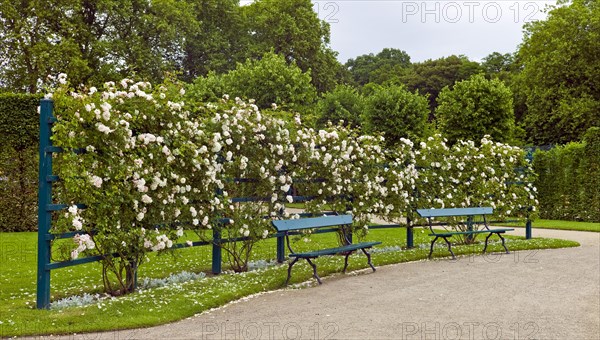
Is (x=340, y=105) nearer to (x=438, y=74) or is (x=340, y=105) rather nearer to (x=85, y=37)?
(x=85, y=37)

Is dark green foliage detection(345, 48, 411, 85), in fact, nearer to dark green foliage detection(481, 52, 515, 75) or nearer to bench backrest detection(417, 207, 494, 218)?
dark green foliage detection(481, 52, 515, 75)

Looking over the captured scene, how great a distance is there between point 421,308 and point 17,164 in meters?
13.6

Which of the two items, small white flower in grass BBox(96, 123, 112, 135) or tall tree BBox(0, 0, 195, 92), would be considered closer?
small white flower in grass BBox(96, 123, 112, 135)

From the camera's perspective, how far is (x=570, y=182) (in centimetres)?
2139

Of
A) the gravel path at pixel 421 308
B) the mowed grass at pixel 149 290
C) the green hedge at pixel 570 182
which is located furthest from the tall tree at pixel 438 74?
the gravel path at pixel 421 308

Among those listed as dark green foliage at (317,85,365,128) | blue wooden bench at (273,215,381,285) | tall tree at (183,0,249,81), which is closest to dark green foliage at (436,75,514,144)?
dark green foliage at (317,85,365,128)

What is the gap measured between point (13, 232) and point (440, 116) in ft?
66.9

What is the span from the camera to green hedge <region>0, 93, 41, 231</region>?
16922 millimetres


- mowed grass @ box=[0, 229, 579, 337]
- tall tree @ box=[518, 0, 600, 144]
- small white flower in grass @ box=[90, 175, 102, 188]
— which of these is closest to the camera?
mowed grass @ box=[0, 229, 579, 337]

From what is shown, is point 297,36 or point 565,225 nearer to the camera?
point 565,225

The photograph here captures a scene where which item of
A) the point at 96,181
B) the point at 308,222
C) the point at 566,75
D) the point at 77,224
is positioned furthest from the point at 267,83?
the point at 77,224

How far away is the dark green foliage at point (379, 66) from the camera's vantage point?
61.7 metres

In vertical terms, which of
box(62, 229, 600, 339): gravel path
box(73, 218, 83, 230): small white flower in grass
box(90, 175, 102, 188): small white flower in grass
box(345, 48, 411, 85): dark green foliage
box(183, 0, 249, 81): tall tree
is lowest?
box(62, 229, 600, 339): gravel path

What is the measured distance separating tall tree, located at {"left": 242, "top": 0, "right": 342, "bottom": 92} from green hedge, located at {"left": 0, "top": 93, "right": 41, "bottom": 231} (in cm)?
2360
